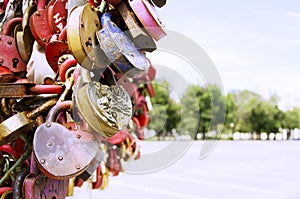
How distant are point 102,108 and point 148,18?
0.08 metres

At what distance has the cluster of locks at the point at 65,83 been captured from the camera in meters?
0.33

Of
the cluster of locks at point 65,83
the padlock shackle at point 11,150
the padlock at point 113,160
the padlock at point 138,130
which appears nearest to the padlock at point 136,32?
the cluster of locks at point 65,83

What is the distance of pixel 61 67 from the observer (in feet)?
1.31

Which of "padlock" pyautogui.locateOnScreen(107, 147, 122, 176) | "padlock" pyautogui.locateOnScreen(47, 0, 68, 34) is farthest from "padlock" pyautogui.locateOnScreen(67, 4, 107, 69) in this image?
"padlock" pyautogui.locateOnScreen(107, 147, 122, 176)

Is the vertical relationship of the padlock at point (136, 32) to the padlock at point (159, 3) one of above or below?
below

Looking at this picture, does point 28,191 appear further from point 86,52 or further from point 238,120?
point 238,120

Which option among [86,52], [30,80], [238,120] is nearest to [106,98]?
[86,52]

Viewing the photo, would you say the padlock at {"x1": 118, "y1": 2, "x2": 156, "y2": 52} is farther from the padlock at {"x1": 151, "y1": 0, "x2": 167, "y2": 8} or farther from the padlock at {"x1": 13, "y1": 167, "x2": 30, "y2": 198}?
the padlock at {"x1": 13, "y1": 167, "x2": 30, "y2": 198}

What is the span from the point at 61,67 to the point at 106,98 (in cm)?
8

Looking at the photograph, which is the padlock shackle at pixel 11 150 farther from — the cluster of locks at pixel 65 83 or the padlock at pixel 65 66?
the padlock at pixel 65 66

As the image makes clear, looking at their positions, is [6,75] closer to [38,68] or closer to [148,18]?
[38,68]

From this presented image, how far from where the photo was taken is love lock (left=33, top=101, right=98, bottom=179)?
13.3 inches

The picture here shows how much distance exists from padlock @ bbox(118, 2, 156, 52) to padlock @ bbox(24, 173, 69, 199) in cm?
15

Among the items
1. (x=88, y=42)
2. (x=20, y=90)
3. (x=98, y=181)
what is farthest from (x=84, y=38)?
(x=98, y=181)
